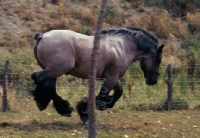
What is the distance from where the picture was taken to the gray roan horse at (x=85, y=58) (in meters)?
8.84

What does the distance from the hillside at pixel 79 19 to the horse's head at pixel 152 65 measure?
1003 centimetres

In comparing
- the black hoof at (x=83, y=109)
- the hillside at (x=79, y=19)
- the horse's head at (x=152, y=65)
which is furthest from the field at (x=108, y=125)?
the hillside at (x=79, y=19)

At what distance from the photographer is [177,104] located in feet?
40.3

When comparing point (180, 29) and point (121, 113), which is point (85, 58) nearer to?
point (121, 113)

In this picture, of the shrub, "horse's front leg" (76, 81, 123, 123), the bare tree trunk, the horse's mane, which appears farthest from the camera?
the shrub

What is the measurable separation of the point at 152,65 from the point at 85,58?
1806 millimetres

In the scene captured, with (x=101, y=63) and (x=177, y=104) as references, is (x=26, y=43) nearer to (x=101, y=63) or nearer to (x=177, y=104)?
(x=177, y=104)

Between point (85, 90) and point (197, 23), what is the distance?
12755 millimetres

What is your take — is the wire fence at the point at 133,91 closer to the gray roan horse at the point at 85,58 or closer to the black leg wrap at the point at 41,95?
the gray roan horse at the point at 85,58

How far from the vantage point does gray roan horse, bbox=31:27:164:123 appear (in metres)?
8.84

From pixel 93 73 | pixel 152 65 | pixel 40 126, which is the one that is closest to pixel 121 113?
pixel 152 65

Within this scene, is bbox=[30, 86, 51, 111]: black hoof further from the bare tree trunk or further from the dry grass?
the dry grass

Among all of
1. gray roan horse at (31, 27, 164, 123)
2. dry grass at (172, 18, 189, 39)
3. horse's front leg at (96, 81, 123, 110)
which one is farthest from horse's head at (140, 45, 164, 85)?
dry grass at (172, 18, 189, 39)

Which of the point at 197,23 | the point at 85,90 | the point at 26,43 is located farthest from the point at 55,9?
the point at 85,90
